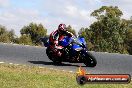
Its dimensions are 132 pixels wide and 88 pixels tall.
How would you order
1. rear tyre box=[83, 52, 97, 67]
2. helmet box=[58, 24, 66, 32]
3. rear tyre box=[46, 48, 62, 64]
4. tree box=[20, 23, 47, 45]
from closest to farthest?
helmet box=[58, 24, 66, 32], rear tyre box=[83, 52, 97, 67], rear tyre box=[46, 48, 62, 64], tree box=[20, 23, 47, 45]

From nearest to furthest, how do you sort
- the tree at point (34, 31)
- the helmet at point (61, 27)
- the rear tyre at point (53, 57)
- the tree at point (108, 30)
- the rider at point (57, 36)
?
the helmet at point (61, 27)
the rider at point (57, 36)
the rear tyre at point (53, 57)
the tree at point (108, 30)
the tree at point (34, 31)

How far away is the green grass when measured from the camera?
10.4 m

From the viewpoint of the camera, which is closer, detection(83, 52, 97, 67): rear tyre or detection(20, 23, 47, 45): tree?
detection(83, 52, 97, 67): rear tyre

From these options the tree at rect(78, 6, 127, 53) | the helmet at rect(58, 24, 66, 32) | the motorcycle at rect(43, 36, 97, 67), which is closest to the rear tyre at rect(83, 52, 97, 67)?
the motorcycle at rect(43, 36, 97, 67)

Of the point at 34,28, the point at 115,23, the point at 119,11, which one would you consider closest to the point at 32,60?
the point at 115,23

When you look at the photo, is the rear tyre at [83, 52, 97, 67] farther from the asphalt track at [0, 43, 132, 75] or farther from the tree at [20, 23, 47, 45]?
the tree at [20, 23, 47, 45]

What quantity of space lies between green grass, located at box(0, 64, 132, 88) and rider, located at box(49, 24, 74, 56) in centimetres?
120

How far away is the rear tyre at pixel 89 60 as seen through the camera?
1414 cm

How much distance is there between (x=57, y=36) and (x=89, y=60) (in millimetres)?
1499

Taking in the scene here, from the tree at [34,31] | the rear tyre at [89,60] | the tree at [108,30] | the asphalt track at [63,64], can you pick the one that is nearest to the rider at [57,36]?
the asphalt track at [63,64]

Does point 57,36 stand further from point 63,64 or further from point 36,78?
point 36,78

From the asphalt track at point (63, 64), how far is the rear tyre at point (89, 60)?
0.16 m

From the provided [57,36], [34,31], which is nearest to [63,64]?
[57,36]

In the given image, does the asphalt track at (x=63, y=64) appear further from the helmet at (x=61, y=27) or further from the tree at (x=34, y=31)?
the tree at (x=34, y=31)
